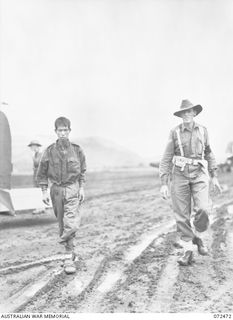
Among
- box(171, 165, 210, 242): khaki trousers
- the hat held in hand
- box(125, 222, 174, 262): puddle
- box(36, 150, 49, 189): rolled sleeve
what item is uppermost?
box(36, 150, 49, 189): rolled sleeve

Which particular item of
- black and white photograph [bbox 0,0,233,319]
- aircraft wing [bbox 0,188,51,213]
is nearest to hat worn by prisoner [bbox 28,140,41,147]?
black and white photograph [bbox 0,0,233,319]

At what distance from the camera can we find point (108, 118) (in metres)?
16.1

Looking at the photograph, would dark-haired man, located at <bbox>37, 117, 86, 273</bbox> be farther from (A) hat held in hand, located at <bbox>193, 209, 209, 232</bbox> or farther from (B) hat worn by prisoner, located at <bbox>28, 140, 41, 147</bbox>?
(B) hat worn by prisoner, located at <bbox>28, 140, 41, 147</bbox>

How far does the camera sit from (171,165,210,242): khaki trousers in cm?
487

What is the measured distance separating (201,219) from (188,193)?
32cm

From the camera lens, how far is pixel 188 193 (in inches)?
195

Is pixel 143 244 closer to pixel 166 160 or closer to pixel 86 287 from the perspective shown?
pixel 166 160

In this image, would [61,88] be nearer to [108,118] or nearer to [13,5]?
[13,5]

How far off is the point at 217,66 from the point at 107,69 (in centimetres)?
259

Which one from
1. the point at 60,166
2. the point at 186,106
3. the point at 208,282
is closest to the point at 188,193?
the point at 186,106

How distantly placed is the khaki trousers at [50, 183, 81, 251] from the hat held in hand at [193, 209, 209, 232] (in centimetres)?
129

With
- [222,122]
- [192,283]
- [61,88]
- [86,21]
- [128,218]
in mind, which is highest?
[86,21]

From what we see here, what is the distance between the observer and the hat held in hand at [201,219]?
190 inches

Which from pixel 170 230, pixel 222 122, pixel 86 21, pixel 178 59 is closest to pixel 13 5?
pixel 86 21
